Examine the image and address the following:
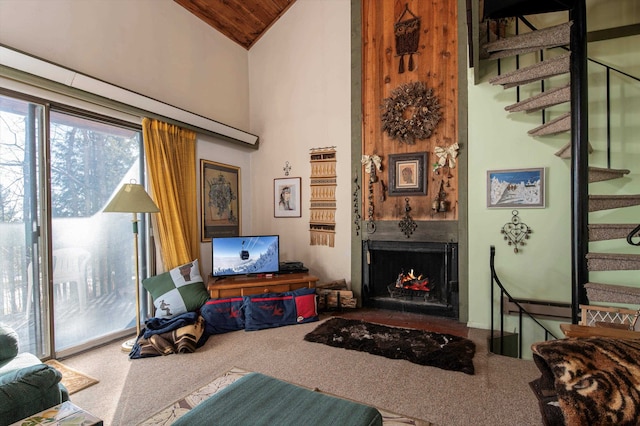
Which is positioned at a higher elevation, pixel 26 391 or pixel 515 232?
pixel 515 232

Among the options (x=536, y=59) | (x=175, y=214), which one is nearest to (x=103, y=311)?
(x=175, y=214)

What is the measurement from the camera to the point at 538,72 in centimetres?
271

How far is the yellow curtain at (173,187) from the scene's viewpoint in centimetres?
333

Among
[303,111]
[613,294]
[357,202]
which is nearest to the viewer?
[613,294]

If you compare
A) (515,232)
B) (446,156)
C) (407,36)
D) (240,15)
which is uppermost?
(240,15)

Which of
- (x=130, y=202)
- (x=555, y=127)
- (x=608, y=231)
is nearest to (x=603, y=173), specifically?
(x=608, y=231)

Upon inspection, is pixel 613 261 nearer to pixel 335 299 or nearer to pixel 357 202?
pixel 357 202

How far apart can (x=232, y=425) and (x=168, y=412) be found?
0.97 meters

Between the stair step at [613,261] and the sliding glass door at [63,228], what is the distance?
4.14 meters

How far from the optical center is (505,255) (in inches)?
132

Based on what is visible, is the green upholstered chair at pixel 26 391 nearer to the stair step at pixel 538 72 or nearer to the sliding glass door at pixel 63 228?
the sliding glass door at pixel 63 228

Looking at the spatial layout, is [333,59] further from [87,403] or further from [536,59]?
[87,403]

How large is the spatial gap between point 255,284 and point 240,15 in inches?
145

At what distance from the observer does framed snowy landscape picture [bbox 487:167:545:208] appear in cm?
320
